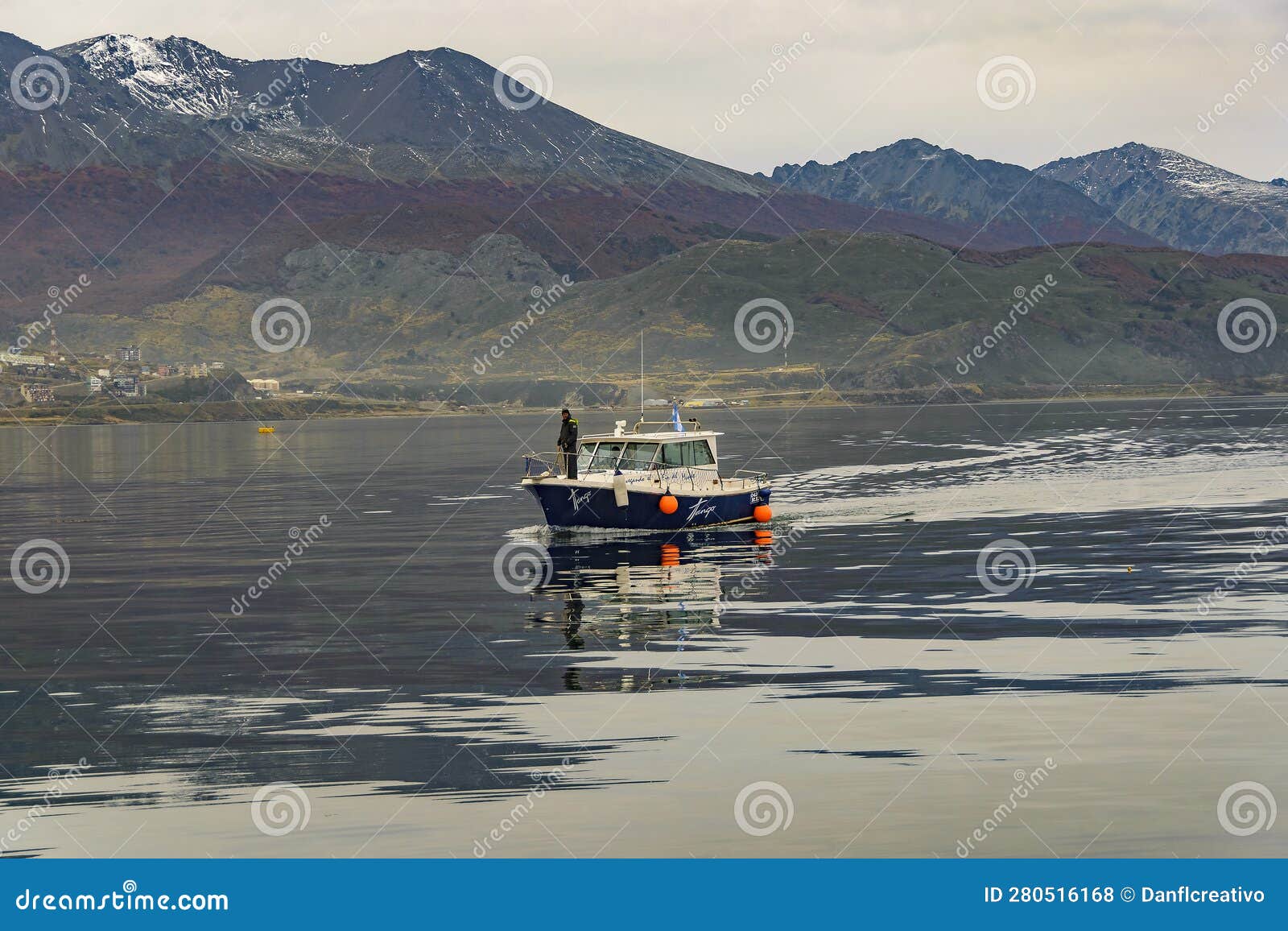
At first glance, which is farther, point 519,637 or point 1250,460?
point 1250,460

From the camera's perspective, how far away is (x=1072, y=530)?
62.5 meters

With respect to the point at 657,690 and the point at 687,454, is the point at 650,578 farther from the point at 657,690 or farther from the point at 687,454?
the point at 657,690

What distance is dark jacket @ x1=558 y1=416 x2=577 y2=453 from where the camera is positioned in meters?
63.3

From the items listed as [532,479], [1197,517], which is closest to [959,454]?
[1197,517]

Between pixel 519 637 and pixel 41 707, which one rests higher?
pixel 519 637

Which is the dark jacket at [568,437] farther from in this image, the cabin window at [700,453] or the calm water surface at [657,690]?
the cabin window at [700,453]

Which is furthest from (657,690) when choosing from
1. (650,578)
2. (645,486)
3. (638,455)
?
(638,455)

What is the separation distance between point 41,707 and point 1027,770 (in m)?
18.3

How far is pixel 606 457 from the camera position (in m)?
66.9

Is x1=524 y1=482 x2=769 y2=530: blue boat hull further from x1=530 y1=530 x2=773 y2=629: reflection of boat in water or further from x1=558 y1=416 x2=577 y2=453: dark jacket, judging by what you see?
x1=558 y1=416 x2=577 y2=453: dark jacket

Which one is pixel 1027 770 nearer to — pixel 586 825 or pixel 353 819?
pixel 586 825

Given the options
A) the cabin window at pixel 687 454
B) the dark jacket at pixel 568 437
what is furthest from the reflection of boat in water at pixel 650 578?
the dark jacket at pixel 568 437

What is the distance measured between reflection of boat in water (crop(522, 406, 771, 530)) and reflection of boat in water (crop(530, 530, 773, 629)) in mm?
1149

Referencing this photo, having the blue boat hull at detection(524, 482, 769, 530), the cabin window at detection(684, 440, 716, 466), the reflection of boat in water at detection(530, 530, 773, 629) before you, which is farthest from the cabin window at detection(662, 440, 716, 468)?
the reflection of boat in water at detection(530, 530, 773, 629)
